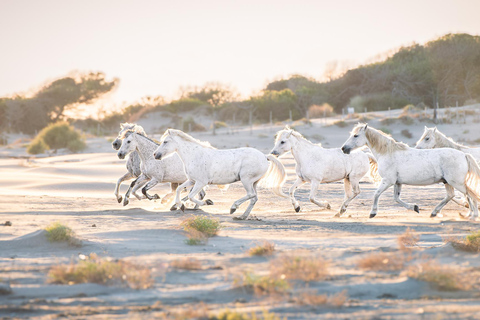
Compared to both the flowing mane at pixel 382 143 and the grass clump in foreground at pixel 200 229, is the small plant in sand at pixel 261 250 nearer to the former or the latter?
the grass clump in foreground at pixel 200 229

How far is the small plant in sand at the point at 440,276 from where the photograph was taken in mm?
7410

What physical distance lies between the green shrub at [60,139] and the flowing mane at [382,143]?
3098 centimetres

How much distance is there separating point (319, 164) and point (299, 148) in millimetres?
591

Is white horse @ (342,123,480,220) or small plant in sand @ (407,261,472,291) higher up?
white horse @ (342,123,480,220)

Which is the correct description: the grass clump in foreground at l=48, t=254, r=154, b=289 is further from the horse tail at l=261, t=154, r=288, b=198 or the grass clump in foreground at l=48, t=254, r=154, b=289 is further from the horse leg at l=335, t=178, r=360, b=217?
the horse leg at l=335, t=178, r=360, b=217

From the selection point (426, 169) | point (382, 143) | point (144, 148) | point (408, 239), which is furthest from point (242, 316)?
point (144, 148)

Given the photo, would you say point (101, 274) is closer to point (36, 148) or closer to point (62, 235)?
point (62, 235)

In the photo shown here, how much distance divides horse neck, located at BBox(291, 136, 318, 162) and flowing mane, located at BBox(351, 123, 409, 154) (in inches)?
52.3

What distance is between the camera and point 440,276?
7.50 meters

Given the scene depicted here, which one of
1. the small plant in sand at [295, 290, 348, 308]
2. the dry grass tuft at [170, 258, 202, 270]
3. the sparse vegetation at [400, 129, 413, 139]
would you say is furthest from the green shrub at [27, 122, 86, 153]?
the small plant in sand at [295, 290, 348, 308]

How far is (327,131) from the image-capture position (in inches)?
1597

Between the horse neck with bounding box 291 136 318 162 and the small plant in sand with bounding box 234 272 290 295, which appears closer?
the small plant in sand with bounding box 234 272 290 295

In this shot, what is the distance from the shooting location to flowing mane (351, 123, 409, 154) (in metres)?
13.3

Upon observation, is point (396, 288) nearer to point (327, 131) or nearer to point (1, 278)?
point (1, 278)
